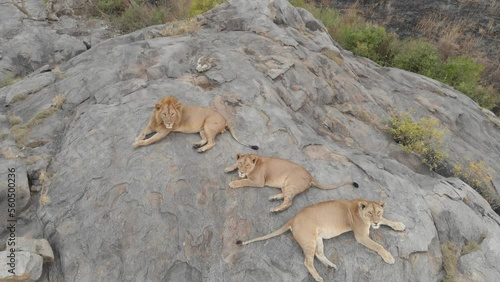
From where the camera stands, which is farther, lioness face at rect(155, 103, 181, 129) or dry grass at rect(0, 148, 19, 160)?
dry grass at rect(0, 148, 19, 160)

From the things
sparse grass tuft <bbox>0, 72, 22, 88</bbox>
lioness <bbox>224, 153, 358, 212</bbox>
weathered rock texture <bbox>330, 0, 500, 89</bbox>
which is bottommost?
weathered rock texture <bbox>330, 0, 500, 89</bbox>

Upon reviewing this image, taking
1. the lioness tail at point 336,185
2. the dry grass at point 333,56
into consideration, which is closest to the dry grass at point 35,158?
the lioness tail at point 336,185

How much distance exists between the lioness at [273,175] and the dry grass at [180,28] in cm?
683

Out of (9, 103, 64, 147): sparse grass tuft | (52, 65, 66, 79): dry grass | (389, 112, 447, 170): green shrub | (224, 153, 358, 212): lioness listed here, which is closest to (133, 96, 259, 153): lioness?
(224, 153, 358, 212): lioness

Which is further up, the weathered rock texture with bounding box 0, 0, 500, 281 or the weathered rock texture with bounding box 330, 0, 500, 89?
the weathered rock texture with bounding box 0, 0, 500, 281

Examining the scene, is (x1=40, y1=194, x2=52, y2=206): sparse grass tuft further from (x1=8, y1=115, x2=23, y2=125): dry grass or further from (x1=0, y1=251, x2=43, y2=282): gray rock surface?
(x1=8, y1=115, x2=23, y2=125): dry grass

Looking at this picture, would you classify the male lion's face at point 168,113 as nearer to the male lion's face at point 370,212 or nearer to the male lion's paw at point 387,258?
the male lion's face at point 370,212

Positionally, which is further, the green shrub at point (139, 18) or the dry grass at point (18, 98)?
the green shrub at point (139, 18)

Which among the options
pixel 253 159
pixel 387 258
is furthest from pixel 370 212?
pixel 253 159

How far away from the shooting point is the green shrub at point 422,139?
29.2ft

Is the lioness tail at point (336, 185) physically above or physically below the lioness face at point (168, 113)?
below

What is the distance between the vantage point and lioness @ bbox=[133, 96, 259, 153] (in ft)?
21.9

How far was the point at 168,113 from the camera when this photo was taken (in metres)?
6.62

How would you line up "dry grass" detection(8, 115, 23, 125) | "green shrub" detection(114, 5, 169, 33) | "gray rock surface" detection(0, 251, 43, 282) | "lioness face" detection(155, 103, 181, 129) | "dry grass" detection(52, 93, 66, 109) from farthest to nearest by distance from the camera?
1. "green shrub" detection(114, 5, 169, 33)
2. "dry grass" detection(52, 93, 66, 109)
3. "dry grass" detection(8, 115, 23, 125)
4. "lioness face" detection(155, 103, 181, 129)
5. "gray rock surface" detection(0, 251, 43, 282)
